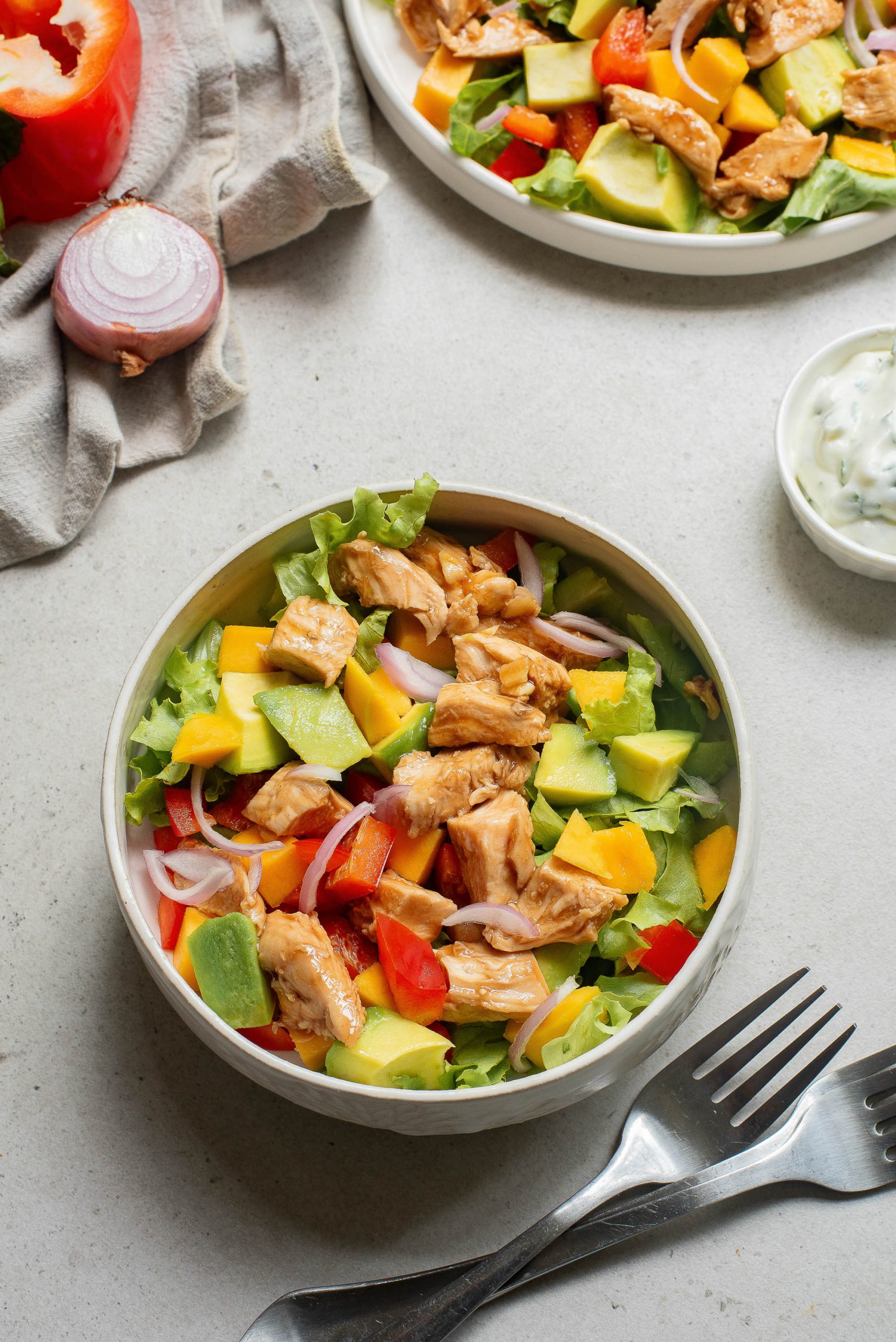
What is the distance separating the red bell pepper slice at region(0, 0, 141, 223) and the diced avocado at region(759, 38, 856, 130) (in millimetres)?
1326

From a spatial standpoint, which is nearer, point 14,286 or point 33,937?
point 33,937

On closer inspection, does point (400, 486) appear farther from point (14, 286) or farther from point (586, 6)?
point (586, 6)

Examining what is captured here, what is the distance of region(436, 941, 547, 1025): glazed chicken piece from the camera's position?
1692mm

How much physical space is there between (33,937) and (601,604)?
122 cm

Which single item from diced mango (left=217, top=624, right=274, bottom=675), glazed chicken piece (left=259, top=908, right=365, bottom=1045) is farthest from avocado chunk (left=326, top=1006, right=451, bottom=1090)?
diced mango (left=217, top=624, right=274, bottom=675)

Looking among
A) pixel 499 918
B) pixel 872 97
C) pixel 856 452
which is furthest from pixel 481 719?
pixel 872 97

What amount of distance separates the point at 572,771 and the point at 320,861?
17.2 inches

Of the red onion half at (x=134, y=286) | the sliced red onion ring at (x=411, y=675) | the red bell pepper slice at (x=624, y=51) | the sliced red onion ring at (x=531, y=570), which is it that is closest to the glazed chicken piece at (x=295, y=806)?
the sliced red onion ring at (x=411, y=675)

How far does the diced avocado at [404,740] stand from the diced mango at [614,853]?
283mm

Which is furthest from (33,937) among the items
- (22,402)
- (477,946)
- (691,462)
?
(691,462)

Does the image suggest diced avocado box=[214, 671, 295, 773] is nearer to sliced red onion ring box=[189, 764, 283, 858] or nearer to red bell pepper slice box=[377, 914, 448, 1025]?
sliced red onion ring box=[189, 764, 283, 858]

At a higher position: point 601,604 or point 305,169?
point 305,169

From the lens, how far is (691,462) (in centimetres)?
232

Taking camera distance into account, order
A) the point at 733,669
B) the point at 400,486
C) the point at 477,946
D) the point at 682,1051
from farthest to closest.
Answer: the point at 733,669 < the point at 682,1051 < the point at 400,486 < the point at 477,946
